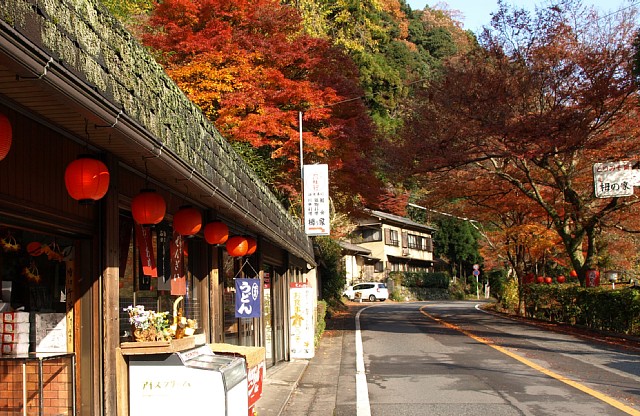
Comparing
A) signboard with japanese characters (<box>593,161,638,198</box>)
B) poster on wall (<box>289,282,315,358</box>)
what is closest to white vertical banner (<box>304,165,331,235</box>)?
poster on wall (<box>289,282,315,358</box>)

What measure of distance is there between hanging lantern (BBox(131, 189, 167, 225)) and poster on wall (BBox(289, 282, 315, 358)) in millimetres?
10453

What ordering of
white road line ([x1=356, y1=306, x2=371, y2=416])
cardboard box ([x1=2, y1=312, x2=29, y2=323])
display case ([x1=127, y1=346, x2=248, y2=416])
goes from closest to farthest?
1. cardboard box ([x1=2, y1=312, x2=29, y2=323])
2. display case ([x1=127, y1=346, x2=248, y2=416])
3. white road line ([x1=356, y1=306, x2=371, y2=416])

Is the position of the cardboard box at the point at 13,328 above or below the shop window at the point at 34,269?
below

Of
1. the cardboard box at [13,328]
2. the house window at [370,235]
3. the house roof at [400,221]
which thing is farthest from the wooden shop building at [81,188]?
the house window at [370,235]

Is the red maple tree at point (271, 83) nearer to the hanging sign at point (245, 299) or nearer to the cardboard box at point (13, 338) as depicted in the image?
the hanging sign at point (245, 299)

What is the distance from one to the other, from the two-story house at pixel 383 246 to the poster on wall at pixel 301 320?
43.2 meters

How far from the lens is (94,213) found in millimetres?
5559

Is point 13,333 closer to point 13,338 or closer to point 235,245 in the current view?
point 13,338

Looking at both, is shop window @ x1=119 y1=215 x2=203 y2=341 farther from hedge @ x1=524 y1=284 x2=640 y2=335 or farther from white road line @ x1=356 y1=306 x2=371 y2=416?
hedge @ x1=524 y1=284 x2=640 y2=335

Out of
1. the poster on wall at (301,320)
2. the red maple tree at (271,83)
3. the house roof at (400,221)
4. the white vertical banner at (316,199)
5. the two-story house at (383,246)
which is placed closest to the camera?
the poster on wall at (301,320)

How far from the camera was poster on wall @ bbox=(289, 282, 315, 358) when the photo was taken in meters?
16.4

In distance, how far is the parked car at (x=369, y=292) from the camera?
5678 cm

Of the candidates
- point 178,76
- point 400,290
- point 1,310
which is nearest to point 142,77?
point 1,310

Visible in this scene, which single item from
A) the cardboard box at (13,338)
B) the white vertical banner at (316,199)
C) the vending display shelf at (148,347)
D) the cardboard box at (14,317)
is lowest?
the vending display shelf at (148,347)
